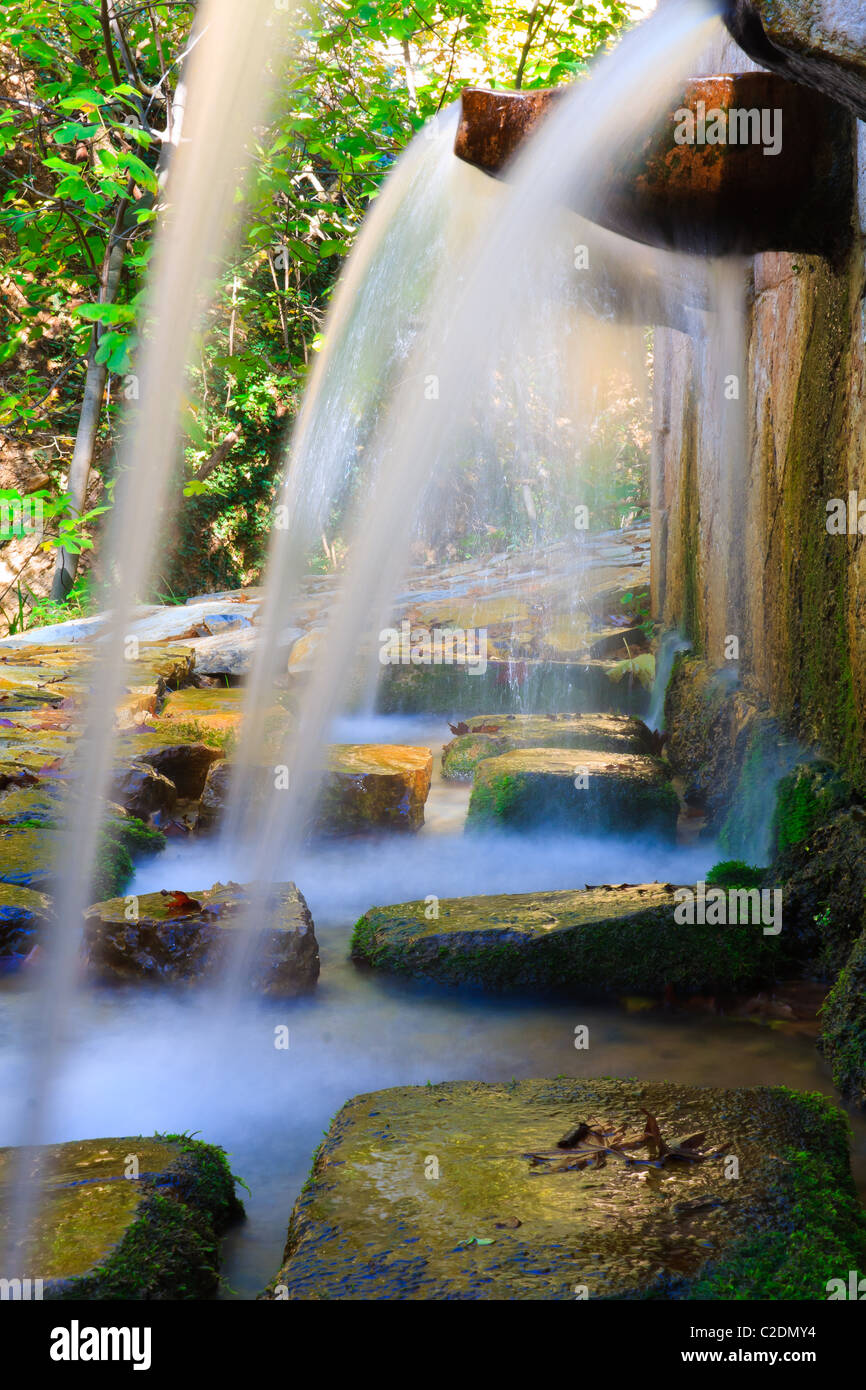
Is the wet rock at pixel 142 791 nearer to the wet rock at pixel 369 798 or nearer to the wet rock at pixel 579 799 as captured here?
the wet rock at pixel 369 798

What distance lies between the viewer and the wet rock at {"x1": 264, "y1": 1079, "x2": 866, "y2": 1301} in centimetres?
151

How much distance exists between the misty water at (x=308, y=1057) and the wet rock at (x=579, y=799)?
129cm

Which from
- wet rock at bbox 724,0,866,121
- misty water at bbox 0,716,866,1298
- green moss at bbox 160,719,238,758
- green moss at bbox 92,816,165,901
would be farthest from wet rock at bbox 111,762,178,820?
wet rock at bbox 724,0,866,121

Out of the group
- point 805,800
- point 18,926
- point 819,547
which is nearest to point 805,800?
point 805,800

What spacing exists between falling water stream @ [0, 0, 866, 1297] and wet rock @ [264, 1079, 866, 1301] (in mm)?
248

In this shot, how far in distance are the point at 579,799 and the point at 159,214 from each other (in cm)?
623

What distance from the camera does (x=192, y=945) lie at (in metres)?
3.08

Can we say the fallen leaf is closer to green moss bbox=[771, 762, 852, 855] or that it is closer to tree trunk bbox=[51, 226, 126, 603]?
green moss bbox=[771, 762, 852, 855]

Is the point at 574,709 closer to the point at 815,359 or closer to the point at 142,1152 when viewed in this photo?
the point at 815,359

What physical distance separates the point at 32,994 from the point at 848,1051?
2282 mm

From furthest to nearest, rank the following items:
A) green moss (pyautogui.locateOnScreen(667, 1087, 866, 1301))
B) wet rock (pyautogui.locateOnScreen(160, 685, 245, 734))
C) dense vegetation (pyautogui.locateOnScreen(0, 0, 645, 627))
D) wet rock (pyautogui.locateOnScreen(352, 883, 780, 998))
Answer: dense vegetation (pyautogui.locateOnScreen(0, 0, 645, 627)) < wet rock (pyautogui.locateOnScreen(160, 685, 245, 734)) < wet rock (pyautogui.locateOnScreen(352, 883, 780, 998)) < green moss (pyautogui.locateOnScreen(667, 1087, 866, 1301))

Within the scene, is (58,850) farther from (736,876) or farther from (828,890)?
(828,890)

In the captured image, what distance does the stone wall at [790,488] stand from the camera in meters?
2.99

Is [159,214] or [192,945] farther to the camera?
[159,214]
